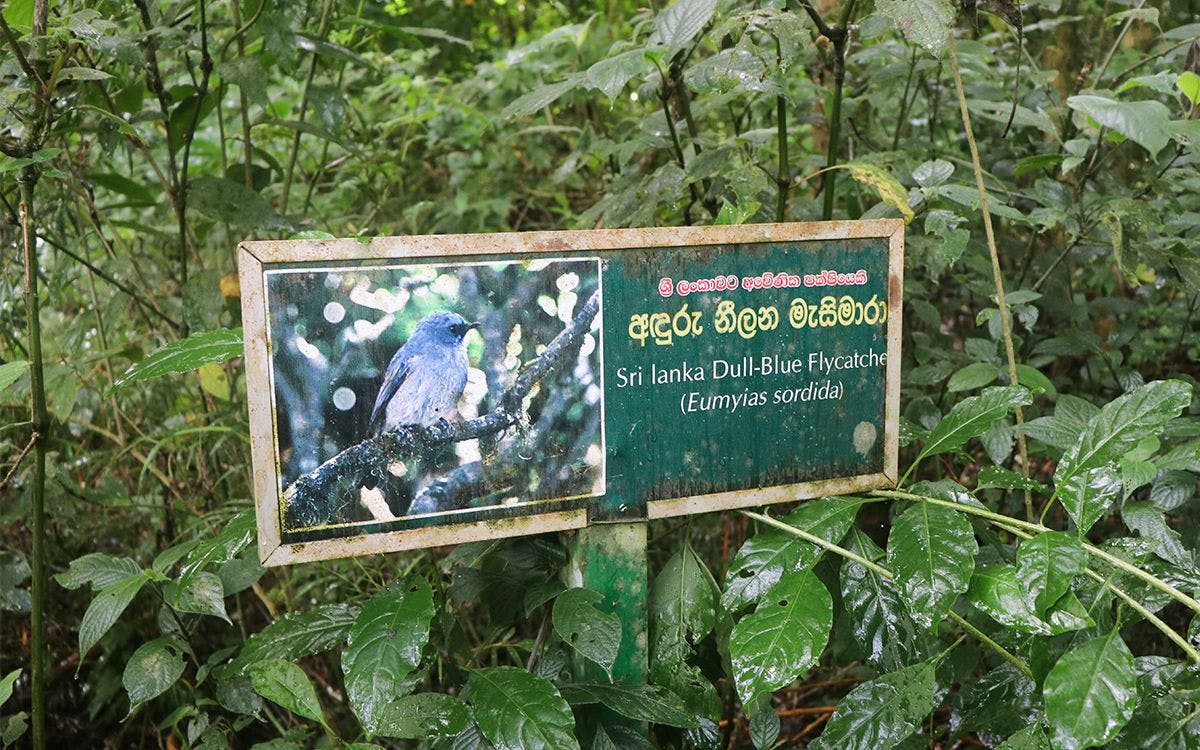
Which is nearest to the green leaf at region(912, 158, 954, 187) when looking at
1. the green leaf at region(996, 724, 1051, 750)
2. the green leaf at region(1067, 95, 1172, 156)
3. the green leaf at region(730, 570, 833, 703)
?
the green leaf at region(1067, 95, 1172, 156)

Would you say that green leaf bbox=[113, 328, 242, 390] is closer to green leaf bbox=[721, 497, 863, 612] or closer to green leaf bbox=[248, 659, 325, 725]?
green leaf bbox=[248, 659, 325, 725]

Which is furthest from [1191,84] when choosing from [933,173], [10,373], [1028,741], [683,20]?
[10,373]

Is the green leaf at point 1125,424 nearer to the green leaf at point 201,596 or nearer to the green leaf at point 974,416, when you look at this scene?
the green leaf at point 974,416

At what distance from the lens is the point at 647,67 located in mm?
1699

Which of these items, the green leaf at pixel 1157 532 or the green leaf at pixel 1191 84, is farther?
the green leaf at pixel 1191 84

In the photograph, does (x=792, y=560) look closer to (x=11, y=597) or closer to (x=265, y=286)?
(x=265, y=286)

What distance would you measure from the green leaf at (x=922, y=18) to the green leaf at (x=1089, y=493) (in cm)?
61

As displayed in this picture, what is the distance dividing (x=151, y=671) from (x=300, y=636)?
0.33 metres

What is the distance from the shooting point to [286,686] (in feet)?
4.27

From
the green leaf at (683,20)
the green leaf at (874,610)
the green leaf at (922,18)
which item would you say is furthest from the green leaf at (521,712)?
the green leaf at (922,18)

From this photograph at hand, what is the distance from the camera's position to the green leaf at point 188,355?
134 cm

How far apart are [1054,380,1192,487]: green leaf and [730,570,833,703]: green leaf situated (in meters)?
0.34

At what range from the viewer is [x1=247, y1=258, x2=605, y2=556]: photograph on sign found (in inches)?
49.7

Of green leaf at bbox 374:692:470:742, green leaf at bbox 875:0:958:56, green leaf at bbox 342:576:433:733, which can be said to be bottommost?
green leaf at bbox 374:692:470:742
